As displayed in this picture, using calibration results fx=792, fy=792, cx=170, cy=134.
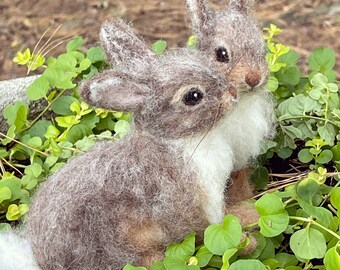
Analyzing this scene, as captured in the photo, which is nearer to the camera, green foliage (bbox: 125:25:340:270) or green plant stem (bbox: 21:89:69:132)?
green foliage (bbox: 125:25:340:270)

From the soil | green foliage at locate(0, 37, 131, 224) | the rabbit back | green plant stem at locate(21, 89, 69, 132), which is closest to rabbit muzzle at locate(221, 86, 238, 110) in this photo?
the rabbit back

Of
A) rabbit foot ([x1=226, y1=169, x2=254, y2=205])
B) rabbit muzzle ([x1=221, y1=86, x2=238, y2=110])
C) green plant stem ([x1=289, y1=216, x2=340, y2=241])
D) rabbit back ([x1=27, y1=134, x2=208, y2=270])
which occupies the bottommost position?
rabbit foot ([x1=226, y1=169, x2=254, y2=205])

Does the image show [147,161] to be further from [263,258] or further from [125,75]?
[263,258]

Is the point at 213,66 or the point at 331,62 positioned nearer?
the point at 213,66

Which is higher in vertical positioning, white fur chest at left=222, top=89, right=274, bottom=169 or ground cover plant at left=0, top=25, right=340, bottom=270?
white fur chest at left=222, top=89, right=274, bottom=169

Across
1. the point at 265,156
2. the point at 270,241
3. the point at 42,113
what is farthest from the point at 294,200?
the point at 42,113

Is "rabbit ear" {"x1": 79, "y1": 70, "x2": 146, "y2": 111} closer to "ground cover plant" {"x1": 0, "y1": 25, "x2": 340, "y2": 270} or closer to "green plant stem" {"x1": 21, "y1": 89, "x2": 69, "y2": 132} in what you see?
"ground cover plant" {"x1": 0, "y1": 25, "x2": 340, "y2": 270}


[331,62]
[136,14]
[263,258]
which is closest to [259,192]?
[263,258]
